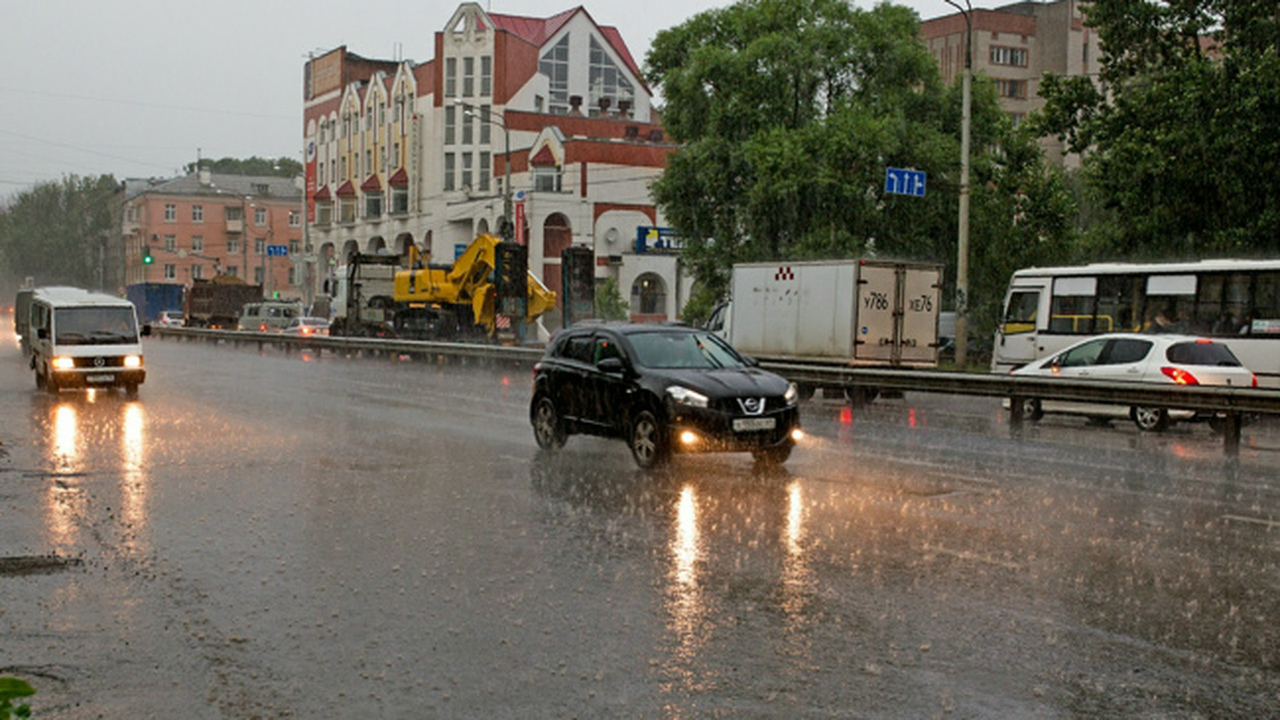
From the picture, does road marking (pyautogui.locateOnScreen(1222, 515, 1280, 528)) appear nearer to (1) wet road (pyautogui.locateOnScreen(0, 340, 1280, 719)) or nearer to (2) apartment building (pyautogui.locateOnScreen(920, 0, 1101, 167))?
(1) wet road (pyautogui.locateOnScreen(0, 340, 1280, 719))

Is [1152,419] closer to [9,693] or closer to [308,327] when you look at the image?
[9,693]

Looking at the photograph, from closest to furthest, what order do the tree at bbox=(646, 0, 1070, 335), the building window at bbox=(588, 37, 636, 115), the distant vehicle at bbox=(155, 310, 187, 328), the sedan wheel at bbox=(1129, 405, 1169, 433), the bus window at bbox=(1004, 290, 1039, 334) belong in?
the sedan wheel at bbox=(1129, 405, 1169, 433), the bus window at bbox=(1004, 290, 1039, 334), the tree at bbox=(646, 0, 1070, 335), the building window at bbox=(588, 37, 636, 115), the distant vehicle at bbox=(155, 310, 187, 328)

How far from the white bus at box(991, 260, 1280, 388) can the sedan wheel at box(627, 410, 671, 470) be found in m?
15.0

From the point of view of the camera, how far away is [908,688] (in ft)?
18.6

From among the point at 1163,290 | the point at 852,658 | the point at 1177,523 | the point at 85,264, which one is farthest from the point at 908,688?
the point at 85,264

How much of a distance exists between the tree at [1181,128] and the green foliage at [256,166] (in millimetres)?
139310

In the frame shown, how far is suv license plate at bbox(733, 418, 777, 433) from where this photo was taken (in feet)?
43.2

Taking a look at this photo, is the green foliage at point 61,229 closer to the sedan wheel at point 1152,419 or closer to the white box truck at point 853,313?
the white box truck at point 853,313

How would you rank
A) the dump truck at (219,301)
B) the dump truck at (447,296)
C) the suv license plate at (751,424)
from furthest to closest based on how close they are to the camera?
the dump truck at (219,301)
the dump truck at (447,296)
the suv license plate at (751,424)

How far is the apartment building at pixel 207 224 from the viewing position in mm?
120188

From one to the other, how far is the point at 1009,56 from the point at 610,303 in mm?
42335

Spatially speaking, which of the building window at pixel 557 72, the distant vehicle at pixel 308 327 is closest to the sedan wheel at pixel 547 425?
the distant vehicle at pixel 308 327

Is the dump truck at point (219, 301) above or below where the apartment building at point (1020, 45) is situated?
below

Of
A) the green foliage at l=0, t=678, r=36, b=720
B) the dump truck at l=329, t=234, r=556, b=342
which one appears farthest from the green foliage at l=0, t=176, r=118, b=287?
the green foliage at l=0, t=678, r=36, b=720
